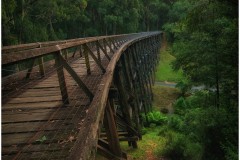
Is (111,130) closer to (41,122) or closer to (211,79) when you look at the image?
(41,122)

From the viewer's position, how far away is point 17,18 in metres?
17.0

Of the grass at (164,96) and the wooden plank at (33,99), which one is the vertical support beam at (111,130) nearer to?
the wooden plank at (33,99)

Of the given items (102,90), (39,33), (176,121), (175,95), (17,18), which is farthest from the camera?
(175,95)

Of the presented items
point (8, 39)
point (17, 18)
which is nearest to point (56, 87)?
point (8, 39)

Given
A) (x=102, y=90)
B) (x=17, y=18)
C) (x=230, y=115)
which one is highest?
(x=17, y=18)

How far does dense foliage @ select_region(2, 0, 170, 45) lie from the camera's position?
1651cm

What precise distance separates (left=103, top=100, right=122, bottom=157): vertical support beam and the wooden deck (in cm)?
59

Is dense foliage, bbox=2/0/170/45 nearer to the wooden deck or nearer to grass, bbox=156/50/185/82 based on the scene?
grass, bbox=156/50/185/82

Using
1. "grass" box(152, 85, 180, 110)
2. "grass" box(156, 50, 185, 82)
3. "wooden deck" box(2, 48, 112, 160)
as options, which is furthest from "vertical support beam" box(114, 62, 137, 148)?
"grass" box(156, 50, 185, 82)

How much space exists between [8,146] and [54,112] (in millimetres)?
947

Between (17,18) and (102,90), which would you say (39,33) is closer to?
(17,18)

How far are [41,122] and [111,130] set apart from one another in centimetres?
225

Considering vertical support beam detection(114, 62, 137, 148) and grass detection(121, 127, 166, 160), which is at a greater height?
vertical support beam detection(114, 62, 137, 148)

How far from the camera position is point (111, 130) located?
19.0ft
